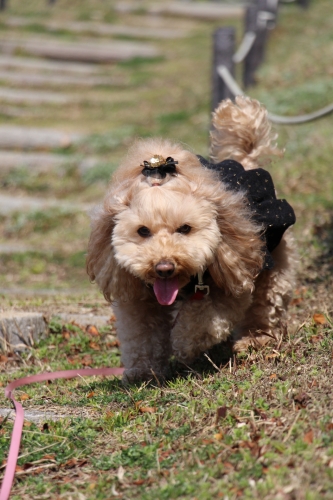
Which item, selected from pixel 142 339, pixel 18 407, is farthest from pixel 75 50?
pixel 18 407

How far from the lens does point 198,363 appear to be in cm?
422

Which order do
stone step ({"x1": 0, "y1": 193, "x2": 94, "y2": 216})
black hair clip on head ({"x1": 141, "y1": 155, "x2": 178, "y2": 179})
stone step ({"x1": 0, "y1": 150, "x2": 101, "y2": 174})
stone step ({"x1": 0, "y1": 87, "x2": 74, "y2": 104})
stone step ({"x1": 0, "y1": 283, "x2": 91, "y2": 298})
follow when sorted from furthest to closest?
stone step ({"x1": 0, "y1": 87, "x2": 74, "y2": 104}) < stone step ({"x1": 0, "y1": 150, "x2": 101, "y2": 174}) < stone step ({"x1": 0, "y1": 193, "x2": 94, "y2": 216}) < stone step ({"x1": 0, "y1": 283, "x2": 91, "y2": 298}) < black hair clip on head ({"x1": 141, "y1": 155, "x2": 178, "y2": 179})

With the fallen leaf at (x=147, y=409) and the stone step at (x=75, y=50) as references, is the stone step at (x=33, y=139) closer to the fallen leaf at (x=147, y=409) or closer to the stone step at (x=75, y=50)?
the stone step at (x=75, y=50)

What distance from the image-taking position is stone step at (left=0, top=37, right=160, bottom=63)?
1466cm

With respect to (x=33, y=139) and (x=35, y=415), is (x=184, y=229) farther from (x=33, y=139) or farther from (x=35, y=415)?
(x=33, y=139)

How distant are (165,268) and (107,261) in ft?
1.54

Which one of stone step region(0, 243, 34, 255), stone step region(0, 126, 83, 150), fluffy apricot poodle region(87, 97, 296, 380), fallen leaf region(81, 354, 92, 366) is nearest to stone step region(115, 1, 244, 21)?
stone step region(0, 126, 83, 150)

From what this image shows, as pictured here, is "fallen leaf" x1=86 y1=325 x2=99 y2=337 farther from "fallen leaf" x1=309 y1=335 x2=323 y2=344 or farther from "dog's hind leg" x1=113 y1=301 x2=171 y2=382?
"fallen leaf" x1=309 y1=335 x2=323 y2=344

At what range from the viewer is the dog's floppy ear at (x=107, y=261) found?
380 cm

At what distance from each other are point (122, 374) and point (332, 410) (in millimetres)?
1714

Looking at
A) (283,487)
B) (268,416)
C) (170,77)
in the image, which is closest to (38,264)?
(268,416)

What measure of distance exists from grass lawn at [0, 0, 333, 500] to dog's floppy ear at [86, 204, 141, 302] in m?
0.52

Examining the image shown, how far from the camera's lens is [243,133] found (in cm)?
470

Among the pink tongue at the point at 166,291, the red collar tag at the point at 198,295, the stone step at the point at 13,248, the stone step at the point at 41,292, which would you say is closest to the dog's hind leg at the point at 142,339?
the red collar tag at the point at 198,295
